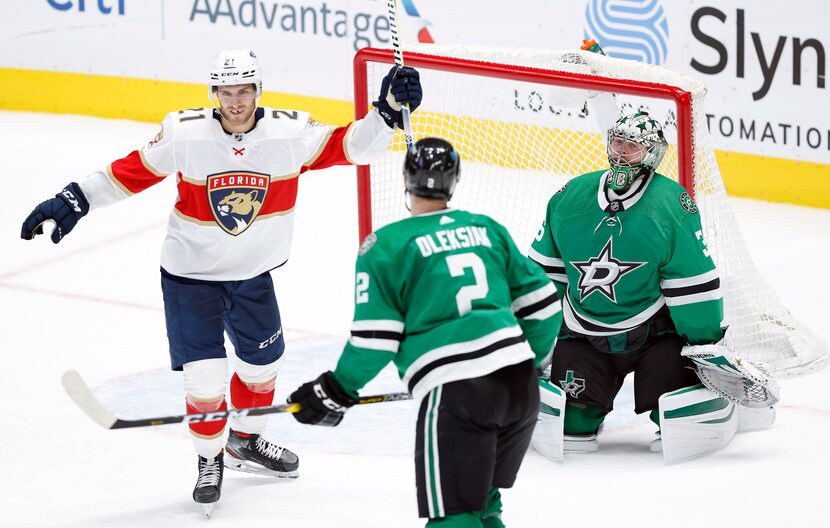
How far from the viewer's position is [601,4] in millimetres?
7262

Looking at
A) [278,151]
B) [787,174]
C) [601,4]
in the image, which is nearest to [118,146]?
[601,4]

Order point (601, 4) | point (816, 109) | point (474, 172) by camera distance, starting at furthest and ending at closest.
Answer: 1. point (601, 4)
2. point (816, 109)
3. point (474, 172)

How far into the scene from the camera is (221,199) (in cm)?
396

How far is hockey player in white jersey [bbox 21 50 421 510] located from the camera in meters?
3.95

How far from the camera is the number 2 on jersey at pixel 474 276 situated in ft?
10.1

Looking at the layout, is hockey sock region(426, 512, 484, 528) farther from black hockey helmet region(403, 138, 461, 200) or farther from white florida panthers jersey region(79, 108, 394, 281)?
white florida panthers jersey region(79, 108, 394, 281)

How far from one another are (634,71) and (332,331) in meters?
1.61

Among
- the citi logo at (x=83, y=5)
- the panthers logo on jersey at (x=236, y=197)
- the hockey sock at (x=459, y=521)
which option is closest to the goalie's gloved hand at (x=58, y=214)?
the panthers logo on jersey at (x=236, y=197)

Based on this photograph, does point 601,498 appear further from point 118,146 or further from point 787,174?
point 118,146

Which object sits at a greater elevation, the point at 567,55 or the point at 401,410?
the point at 567,55

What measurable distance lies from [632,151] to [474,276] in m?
1.31

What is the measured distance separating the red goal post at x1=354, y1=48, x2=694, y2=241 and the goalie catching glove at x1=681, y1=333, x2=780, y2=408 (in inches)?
24.6

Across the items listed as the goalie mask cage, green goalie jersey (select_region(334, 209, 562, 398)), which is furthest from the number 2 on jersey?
the goalie mask cage

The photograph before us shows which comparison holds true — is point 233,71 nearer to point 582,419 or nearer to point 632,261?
point 632,261
